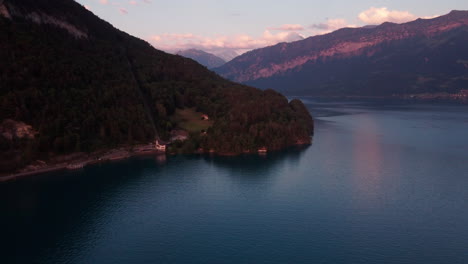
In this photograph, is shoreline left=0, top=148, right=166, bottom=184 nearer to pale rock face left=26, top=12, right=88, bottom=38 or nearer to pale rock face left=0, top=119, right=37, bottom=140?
pale rock face left=0, top=119, right=37, bottom=140

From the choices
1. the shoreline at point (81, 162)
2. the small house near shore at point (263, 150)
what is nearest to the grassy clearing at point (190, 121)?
the shoreline at point (81, 162)

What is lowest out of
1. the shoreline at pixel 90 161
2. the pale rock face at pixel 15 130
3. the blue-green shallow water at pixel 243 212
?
the blue-green shallow water at pixel 243 212

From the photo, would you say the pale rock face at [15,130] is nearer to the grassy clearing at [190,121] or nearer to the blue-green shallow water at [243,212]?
the blue-green shallow water at [243,212]

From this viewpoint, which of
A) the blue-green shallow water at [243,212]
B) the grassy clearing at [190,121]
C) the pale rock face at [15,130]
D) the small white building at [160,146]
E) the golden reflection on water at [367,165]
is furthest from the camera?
the grassy clearing at [190,121]

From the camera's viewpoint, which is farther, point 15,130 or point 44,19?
point 44,19

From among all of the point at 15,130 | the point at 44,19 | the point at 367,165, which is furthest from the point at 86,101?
the point at 367,165

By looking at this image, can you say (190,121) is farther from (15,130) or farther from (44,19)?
(44,19)

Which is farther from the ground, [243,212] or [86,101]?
→ [86,101]
